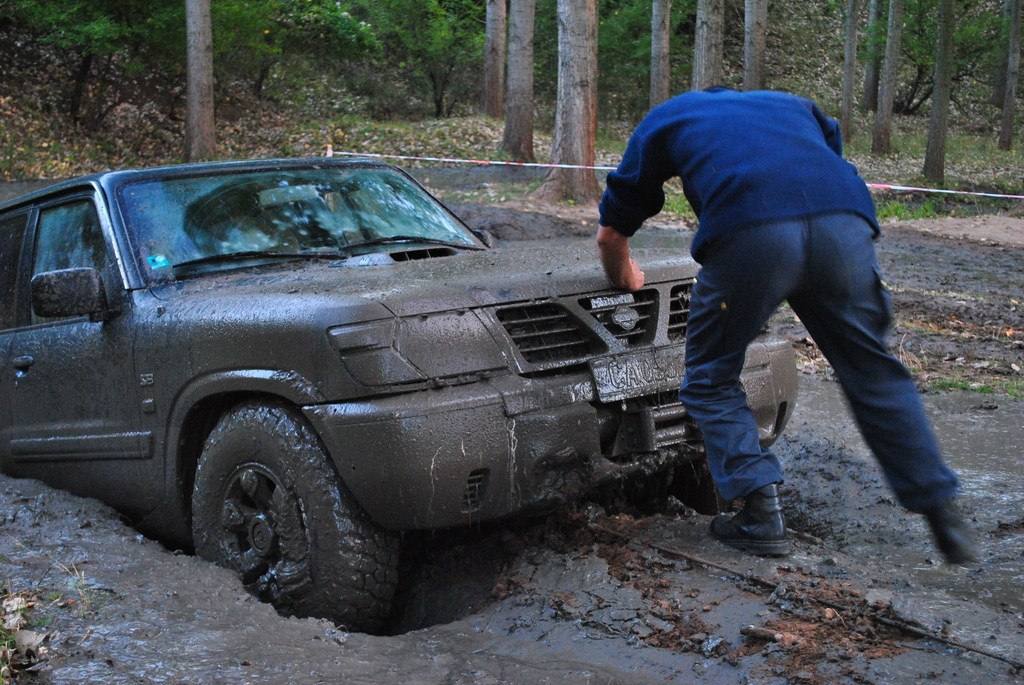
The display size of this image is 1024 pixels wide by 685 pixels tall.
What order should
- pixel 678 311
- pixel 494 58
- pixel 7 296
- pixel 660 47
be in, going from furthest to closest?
pixel 494 58 → pixel 660 47 → pixel 7 296 → pixel 678 311

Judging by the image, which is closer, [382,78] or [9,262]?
[9,262]

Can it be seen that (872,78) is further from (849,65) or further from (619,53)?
(619,53)

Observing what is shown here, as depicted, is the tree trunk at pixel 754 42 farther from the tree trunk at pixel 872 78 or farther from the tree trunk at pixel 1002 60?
the tree trunk at pixel 1002 60

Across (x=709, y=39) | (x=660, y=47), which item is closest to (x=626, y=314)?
(x=709, y=39)

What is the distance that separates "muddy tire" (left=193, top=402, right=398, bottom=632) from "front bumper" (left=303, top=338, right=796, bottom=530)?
0.39ft

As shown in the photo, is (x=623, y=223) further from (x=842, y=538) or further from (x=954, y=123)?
(x=954, y=123)

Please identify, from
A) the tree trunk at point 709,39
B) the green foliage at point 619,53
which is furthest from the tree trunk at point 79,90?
the green foliage at point 619,53

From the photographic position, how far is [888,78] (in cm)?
2573

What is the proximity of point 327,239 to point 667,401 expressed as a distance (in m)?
1.61

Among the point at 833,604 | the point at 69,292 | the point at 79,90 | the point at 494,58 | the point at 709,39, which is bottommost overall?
the point at 833,604

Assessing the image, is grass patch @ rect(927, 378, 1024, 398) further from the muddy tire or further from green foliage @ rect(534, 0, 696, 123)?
green foliage @ rect(534, 0, 696, 123)

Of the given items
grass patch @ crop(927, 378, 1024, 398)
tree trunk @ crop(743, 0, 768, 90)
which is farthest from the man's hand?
tree trunk @ crop(743, 0, 768, 90)

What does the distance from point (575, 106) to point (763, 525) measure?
39.5 feet

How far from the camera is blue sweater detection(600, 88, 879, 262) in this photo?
2945 millimetres
